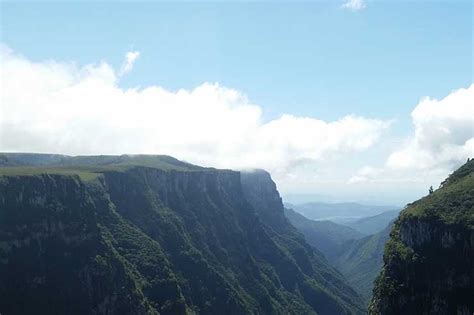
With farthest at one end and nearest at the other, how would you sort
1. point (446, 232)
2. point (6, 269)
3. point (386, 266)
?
point (6, 269)
point (386, 266)
point (446, 232)

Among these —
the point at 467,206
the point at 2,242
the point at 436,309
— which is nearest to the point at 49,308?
the point at 2,242

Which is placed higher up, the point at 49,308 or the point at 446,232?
the point at 446,232

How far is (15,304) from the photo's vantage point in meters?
190

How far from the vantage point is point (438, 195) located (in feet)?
595

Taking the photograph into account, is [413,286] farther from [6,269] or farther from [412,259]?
[6,269]

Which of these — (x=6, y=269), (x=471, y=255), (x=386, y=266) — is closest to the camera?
(x=471, y=255)

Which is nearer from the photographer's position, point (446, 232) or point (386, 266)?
point (446, 232)

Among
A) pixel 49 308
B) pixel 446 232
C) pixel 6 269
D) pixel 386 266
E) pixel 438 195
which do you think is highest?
pixel 438 195

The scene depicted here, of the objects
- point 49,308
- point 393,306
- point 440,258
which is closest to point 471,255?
point 440,258

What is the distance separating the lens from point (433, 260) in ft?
531

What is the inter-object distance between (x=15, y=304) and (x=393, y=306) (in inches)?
4731

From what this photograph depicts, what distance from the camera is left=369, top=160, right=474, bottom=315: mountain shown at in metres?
151

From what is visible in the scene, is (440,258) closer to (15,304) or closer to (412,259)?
(412,259)

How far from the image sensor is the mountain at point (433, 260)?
151375 millimetres
